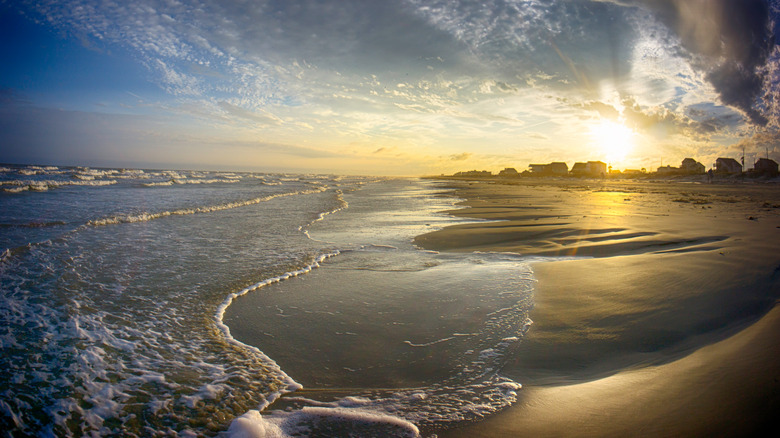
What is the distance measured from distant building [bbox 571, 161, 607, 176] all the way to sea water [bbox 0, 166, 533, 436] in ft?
335

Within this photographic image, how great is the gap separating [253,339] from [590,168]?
11108 cm

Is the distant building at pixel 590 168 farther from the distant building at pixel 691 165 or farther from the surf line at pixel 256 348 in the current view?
the surf line at pixel 256 348

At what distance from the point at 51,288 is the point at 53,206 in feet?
46.3

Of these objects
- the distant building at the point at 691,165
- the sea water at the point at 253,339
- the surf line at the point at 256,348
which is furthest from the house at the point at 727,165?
the surf line at the point at 256,348

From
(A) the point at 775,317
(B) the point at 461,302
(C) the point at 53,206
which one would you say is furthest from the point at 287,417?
(C) the point at 53,206

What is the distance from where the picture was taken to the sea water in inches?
99.2

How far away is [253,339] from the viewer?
3789mm

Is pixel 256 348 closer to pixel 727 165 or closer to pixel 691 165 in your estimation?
pixel 727 165

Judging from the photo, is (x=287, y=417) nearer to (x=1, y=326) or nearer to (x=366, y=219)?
A: (x=1, y=326)

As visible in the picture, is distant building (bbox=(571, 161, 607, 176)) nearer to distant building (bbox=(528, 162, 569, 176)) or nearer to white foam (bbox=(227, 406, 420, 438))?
distant building (bbox=(528, 162, 569, 176))

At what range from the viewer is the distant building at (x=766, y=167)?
4475cm

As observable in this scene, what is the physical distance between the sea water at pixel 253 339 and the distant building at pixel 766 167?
197ft

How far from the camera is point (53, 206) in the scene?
15.3m

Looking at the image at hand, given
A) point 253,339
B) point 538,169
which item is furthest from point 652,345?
point 538,169
